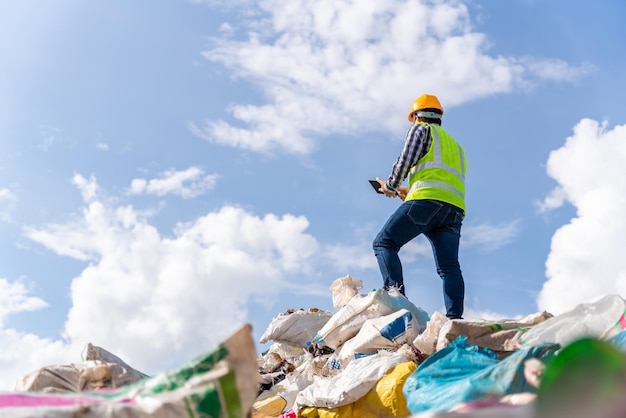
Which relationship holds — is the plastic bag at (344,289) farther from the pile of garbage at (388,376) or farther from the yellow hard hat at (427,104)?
the yellow hard hat at (427,104)

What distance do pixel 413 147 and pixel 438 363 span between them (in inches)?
98.7

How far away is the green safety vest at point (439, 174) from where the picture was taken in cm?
479

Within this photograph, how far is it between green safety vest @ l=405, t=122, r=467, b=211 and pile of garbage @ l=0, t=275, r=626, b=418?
0.77 m

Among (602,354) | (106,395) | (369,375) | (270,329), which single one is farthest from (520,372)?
(270,329)

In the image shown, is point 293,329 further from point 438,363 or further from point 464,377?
point 464,377

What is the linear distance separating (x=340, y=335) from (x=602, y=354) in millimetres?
3836

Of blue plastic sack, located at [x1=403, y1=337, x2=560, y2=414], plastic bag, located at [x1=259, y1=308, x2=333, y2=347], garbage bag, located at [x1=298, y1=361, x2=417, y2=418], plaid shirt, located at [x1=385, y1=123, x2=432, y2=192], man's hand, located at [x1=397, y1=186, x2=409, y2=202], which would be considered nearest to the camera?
blue plastic sack, located at [x1=403, y1=337, x2=560, y2=414]

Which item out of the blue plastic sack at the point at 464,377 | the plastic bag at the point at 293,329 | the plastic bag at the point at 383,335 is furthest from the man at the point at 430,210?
the blue plastic sack at the point at 464,377

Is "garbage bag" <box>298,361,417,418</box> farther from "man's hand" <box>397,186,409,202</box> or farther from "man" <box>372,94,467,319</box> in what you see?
"man's hand" <box>397,186,409,202</box>

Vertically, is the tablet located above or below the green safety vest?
above

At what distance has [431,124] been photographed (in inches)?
196

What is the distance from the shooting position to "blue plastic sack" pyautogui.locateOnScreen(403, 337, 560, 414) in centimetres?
196

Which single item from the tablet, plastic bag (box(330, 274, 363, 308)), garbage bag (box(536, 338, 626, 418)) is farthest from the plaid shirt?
garbage bag (box(536, 338, 626, 418))

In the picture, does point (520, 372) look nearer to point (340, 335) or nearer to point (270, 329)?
point (340, 335)
